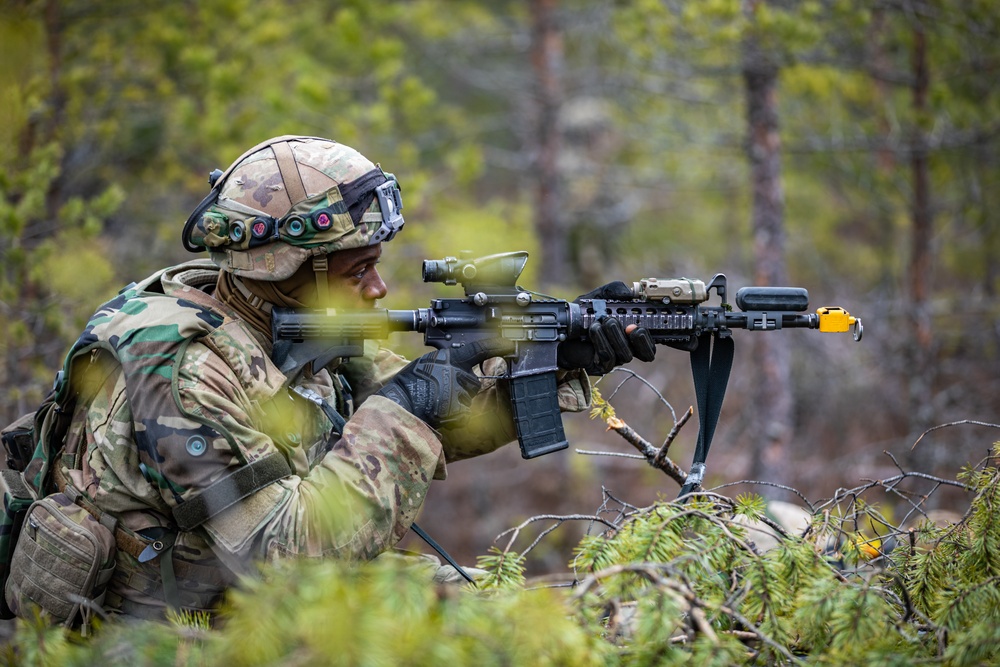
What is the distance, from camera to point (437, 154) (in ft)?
41.4

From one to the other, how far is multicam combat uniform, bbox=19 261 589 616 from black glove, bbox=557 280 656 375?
73cm

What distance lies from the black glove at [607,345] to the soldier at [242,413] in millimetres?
47

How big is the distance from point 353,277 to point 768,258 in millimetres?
5546

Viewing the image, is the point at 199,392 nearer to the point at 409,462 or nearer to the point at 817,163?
the point at 409,462

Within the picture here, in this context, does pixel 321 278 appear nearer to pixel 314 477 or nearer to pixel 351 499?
pixel 314 477

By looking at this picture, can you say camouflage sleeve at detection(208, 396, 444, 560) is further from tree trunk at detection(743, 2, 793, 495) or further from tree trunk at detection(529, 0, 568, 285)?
tree trunk at detection(529, 0, 568, 285)

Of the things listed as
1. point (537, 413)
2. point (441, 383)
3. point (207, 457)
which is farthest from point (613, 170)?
point (207, 457)

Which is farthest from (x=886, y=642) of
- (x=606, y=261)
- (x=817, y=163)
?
(x=606, y=261)

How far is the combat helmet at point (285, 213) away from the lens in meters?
3.08

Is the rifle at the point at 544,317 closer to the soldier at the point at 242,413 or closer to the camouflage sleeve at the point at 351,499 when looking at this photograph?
the soldier at the point at 242,413

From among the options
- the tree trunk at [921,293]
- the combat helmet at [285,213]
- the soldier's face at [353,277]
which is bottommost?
the tree trunk at [921,293]

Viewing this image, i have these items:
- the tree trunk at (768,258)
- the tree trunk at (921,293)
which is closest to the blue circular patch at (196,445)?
the tree trunk at (768,258)

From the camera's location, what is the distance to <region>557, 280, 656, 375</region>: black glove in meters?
3.40

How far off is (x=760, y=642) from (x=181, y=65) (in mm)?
7725
